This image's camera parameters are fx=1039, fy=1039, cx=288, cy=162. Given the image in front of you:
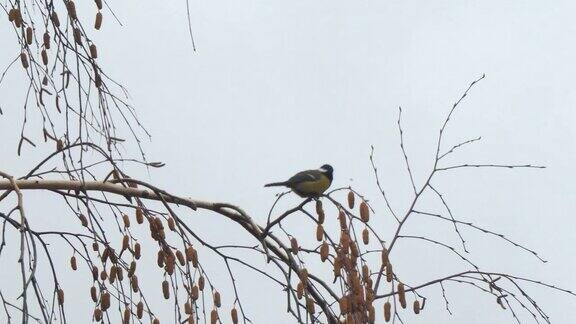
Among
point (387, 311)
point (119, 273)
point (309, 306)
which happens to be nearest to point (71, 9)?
point (119, 273)

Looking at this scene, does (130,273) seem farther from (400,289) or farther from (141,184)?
(400,289)

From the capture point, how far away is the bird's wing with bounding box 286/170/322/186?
4914 millimetres

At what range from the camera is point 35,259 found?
243cm

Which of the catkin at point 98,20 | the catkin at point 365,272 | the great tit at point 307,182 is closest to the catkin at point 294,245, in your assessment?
the catkin at point 365,272

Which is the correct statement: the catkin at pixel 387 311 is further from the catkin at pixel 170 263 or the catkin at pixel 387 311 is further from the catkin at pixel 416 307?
the catkin at pixel 170 263

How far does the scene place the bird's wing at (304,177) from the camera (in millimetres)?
4914

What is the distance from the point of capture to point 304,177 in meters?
4.95

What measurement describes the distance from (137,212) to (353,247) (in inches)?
26.2

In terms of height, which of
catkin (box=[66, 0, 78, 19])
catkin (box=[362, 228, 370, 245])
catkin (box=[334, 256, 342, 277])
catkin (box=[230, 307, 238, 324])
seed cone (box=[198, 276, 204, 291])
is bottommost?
catkin (box=[230, 307, 238, 324])

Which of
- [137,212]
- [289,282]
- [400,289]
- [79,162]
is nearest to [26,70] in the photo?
[79,162]

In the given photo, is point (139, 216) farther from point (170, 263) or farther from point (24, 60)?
point (24, 60)

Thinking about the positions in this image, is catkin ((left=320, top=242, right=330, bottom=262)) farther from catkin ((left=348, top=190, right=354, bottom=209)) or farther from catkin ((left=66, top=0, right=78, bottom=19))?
catkin ((left=66, top=0, right=78, bottom=19))

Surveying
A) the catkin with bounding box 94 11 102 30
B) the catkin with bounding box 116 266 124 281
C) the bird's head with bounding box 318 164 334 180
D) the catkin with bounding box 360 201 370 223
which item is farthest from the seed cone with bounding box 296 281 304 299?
the bird's head with bounding box 318 164 334 180

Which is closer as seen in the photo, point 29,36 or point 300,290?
point 300,290
